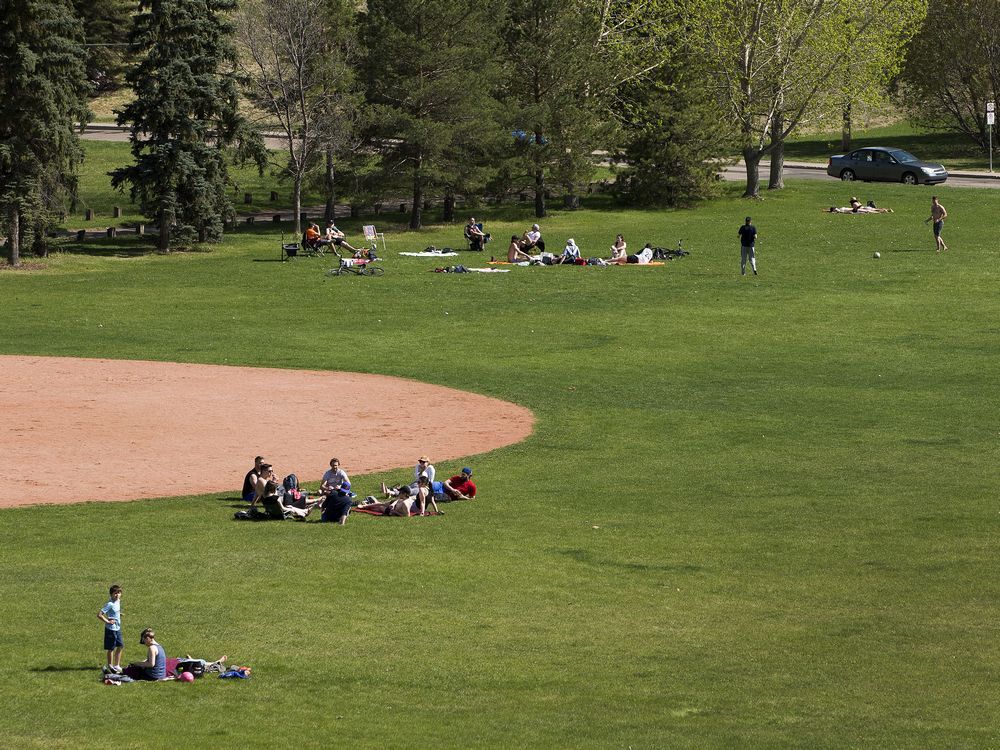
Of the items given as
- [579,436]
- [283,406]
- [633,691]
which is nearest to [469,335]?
[283,406]

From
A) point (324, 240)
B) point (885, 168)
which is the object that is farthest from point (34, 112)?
point (885, 168)

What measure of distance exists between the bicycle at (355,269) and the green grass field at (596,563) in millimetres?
8552

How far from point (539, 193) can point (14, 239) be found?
86.6 ft

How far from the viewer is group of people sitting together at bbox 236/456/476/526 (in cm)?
2586

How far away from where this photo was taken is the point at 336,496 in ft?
84.6

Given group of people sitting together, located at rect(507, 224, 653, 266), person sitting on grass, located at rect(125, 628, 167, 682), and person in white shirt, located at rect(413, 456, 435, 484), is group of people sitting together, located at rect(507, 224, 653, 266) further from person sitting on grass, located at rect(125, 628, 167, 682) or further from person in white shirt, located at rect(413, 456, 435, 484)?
person sitting on grass, located at rect(125, 628, 167, 682)

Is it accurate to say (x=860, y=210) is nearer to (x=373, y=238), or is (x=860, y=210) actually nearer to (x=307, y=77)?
(x=373, y=238)

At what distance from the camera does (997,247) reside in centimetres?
6125

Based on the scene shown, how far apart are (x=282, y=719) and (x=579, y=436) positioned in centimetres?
1715

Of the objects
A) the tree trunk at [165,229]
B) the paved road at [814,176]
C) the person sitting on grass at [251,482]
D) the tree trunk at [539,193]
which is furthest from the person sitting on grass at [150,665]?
the paved road at [814,176]

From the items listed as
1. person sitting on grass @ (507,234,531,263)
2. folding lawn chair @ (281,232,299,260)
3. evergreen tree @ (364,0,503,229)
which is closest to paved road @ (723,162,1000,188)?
evergreen tree @ (364,0,503,229)

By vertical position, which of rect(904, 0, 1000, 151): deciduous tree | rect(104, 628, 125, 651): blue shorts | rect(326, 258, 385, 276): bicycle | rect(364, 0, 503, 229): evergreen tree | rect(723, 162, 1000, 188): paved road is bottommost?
rect(104, 628, 125, 651): blue shorts

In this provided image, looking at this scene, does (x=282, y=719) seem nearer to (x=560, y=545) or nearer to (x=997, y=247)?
(x=560, y=545)

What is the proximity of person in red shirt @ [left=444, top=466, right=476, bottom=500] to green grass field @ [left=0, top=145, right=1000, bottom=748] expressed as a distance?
0.29 metres
